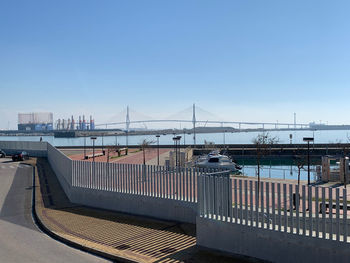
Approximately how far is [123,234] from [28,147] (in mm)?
36823

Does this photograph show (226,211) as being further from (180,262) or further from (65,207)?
(65,207)

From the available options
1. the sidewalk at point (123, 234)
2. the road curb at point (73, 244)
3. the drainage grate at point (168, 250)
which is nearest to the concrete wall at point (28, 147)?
the sidewalk at point (123, 234)

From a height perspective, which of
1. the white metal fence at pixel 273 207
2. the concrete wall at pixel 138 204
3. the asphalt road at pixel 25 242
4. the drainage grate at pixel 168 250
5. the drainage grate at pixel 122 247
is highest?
the white metal fence at pixel 273 207

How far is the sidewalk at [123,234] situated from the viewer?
7719 mm

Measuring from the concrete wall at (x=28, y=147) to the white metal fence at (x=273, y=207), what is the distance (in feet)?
114

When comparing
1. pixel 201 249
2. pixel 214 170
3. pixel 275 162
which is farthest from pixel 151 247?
pixel 275 162

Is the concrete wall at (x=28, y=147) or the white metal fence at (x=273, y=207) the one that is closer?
the white metal fence at (x=273, y=207)

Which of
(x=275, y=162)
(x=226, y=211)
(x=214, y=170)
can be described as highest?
(x=214, y=170)

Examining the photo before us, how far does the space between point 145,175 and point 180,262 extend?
4206 millimetres

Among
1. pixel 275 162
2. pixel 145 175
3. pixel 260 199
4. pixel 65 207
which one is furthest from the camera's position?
pixel 275 162

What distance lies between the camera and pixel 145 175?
11141 millimetres

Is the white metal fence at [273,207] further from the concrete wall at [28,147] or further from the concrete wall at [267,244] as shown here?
the concrete wall at [28,147]

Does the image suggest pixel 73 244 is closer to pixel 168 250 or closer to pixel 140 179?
pixel 168 250

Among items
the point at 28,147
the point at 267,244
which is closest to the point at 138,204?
the point at 267,244
